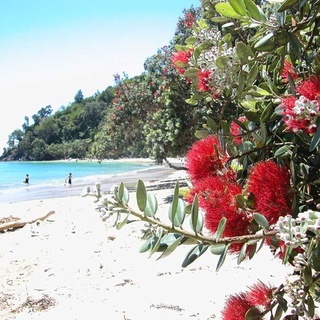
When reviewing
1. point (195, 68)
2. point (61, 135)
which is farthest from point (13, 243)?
point (61, 135)

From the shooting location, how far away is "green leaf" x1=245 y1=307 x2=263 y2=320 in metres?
0.93

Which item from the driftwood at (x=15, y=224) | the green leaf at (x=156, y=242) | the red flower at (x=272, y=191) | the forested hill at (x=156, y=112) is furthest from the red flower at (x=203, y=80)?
the driftwood at (x=15, y=224)

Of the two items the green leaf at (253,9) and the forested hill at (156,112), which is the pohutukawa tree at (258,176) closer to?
the green leaf at (253,9)

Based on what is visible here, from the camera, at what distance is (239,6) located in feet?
2.93

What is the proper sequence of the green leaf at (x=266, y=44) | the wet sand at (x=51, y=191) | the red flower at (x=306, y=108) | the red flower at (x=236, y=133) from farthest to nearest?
1. the wet sand at (x=51, y=191)
2. the red flower at (x=236, y=133)
3. the green leaf at (x=266, y=44)
4. the red flower at (x=306, y=108)

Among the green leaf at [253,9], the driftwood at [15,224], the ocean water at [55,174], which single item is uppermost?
the green leaf at [253,9]

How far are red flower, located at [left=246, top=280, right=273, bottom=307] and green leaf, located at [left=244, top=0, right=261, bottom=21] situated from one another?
0.62 metres

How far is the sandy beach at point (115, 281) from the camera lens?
12.1ft

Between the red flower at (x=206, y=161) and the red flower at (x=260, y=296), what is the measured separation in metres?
0.30

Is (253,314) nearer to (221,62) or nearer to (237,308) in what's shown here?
(237,308)

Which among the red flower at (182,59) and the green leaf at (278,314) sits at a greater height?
the red flower at (182,59)

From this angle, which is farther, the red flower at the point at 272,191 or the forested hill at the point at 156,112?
the forested hill at the point at 156,112

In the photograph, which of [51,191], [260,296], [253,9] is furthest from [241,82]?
[51,191]

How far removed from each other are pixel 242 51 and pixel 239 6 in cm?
15
